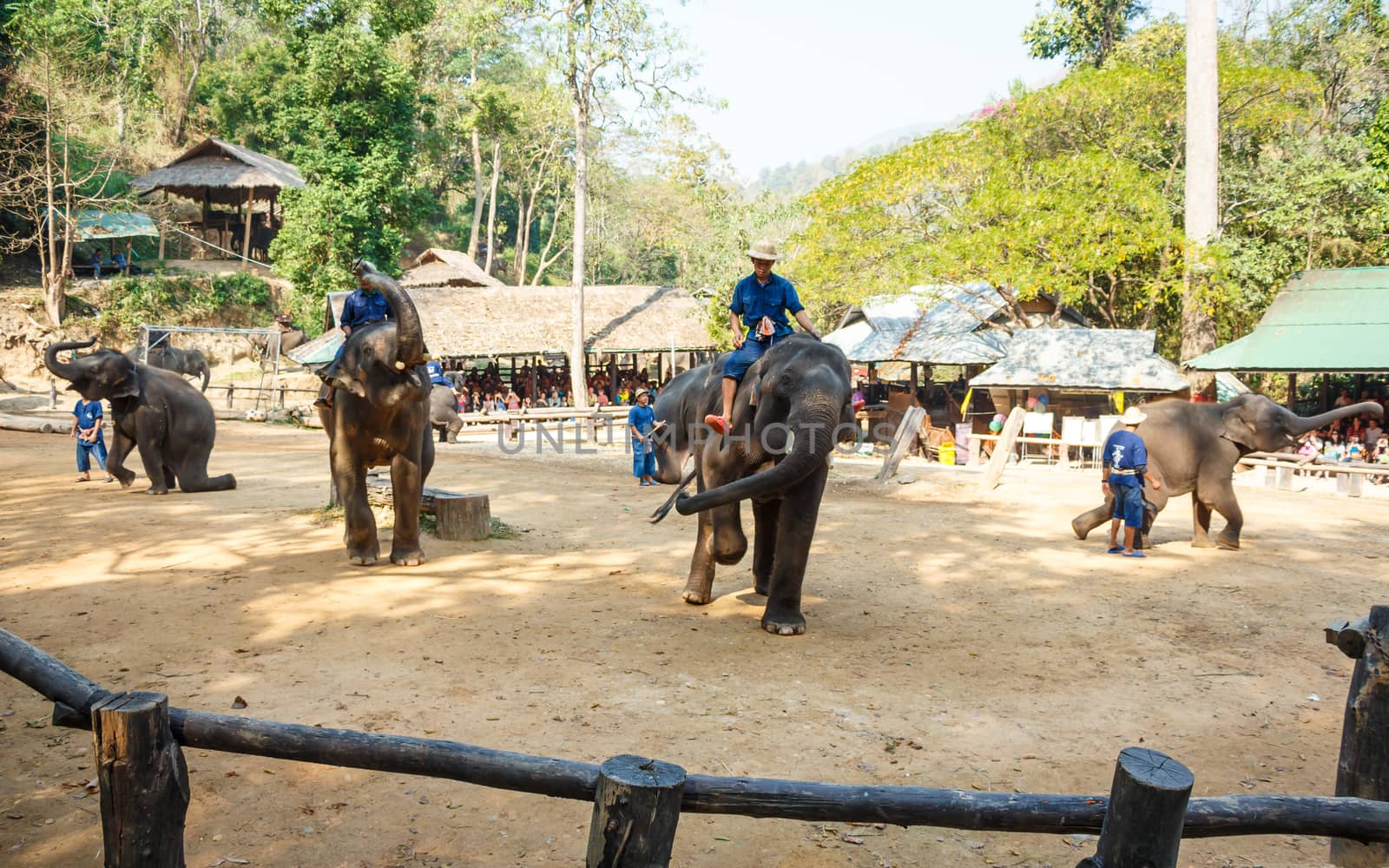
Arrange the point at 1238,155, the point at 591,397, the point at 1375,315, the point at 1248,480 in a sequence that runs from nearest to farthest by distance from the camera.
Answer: the point at 1248,480 < the point at 1375,315 < the point at 1238,155 < the point at 591,397

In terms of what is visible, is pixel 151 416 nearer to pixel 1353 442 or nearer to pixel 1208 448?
pixel 1208 448

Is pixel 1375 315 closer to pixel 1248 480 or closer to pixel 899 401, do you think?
pixel 1248 480

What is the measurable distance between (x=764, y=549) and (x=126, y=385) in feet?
29.9

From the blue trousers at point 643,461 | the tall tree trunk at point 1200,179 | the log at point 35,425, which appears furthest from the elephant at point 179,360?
the tall tree trunk at point 1200,179

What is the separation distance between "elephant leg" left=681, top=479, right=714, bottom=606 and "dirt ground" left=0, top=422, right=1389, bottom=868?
0.41 feet

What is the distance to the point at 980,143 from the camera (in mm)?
24156

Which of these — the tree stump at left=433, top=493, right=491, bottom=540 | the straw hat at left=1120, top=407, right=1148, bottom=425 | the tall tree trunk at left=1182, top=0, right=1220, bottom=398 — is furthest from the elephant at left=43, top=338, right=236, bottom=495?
the tall tree trunk at left=1182, top=0, right=1220, bottom=398

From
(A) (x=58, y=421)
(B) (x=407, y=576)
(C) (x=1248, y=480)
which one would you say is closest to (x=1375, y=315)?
(C) (x=1248, y=480)

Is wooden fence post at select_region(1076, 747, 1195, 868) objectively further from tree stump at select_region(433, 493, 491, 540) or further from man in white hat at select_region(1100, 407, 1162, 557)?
man in white hat at select_region(1100, 407, 1162, 557)

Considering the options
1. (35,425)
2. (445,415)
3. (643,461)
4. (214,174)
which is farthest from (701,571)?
(214,174)

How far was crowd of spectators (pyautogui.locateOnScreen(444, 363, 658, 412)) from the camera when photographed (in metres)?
29.0

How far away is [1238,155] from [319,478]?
25.9 metres

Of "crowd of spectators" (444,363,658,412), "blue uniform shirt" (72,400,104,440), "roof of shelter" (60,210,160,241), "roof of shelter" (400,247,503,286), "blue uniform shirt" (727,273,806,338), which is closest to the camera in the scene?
"blue uniform shirt" (727,273,806,338)

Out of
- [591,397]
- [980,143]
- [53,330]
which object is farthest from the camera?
[591,397]
